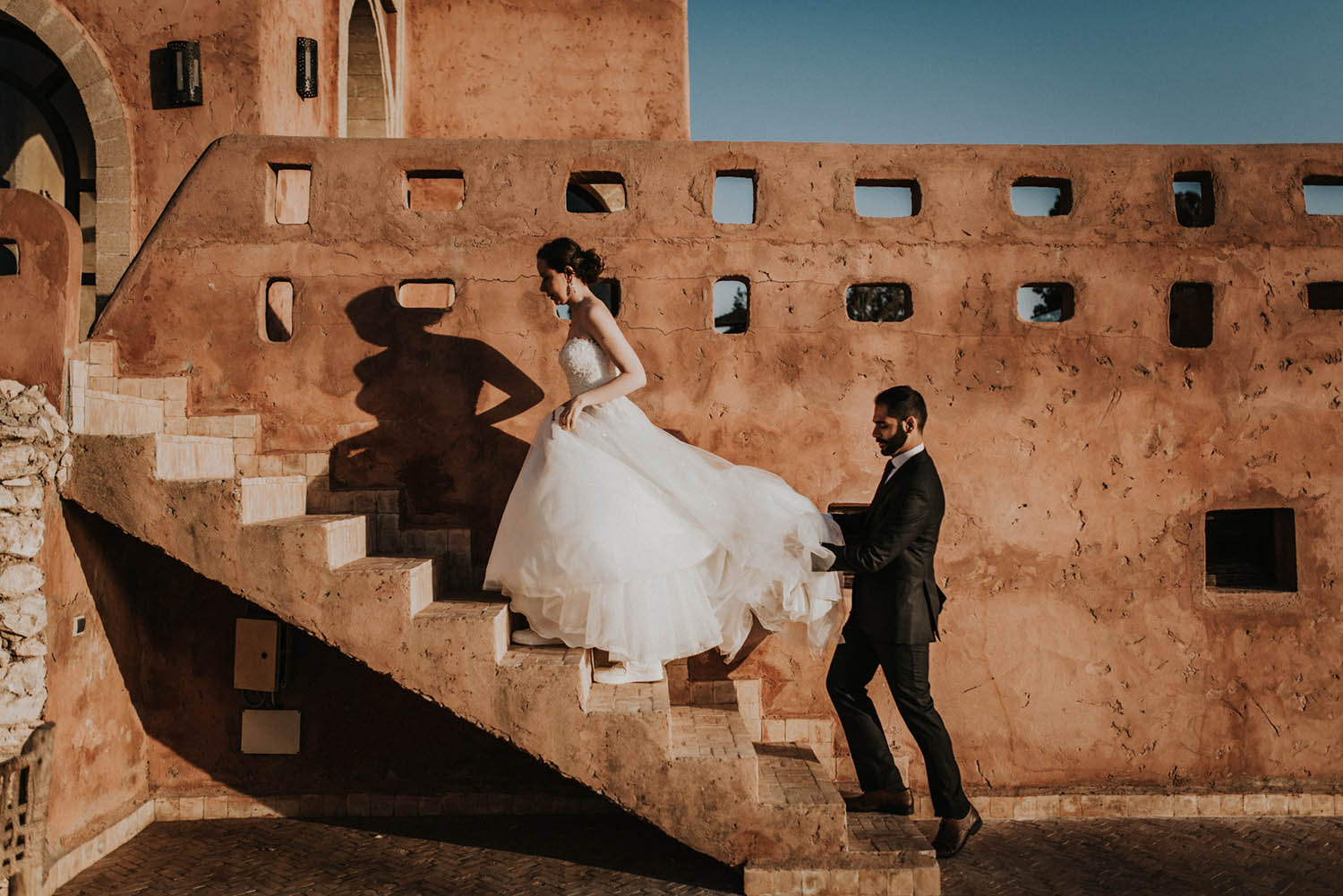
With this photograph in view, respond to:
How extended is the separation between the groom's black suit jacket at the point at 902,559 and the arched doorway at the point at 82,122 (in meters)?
5.38

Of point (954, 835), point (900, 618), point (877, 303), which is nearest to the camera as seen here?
point (900, 618)

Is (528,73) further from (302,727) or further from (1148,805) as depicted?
(1148,805)

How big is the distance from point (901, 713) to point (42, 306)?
14.7ft

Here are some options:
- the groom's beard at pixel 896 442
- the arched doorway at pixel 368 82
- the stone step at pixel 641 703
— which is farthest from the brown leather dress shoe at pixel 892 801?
the arched doorway at pixel 368 82

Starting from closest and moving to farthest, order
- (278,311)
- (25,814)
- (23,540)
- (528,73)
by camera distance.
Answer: (25,814) < (23,540) < (278,311) < (528,73)

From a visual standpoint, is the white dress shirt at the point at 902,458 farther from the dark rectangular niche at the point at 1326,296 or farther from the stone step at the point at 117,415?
the stone step at the point at 117,415

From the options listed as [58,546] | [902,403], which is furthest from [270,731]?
[902,403]

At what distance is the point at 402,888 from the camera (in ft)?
15.0

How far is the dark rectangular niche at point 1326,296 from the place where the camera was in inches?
252

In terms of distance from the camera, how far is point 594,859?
494cm

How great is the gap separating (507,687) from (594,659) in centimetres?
81

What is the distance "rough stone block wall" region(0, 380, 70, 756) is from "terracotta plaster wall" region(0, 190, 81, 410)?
0.11 metres

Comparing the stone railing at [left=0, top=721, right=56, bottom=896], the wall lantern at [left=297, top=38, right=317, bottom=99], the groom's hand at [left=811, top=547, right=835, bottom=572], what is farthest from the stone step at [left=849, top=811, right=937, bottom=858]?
Answer: the wall lantern at [left=297, top=38, right=317, bottom=99]

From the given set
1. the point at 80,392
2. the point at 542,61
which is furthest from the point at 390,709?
the point at 542,61
